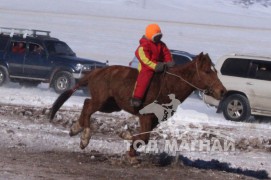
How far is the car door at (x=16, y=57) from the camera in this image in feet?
91.2

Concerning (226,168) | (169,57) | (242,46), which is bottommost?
(226,168)

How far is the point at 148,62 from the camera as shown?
11.3 metres

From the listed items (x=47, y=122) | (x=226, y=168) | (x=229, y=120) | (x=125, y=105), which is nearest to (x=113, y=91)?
(x=125, y=105)

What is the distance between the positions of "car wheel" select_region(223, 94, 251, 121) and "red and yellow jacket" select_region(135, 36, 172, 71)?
10105 mm

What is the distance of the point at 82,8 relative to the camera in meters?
78.1

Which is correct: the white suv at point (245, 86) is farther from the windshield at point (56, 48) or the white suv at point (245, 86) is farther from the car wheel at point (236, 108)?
the windshield at point (56, 48)

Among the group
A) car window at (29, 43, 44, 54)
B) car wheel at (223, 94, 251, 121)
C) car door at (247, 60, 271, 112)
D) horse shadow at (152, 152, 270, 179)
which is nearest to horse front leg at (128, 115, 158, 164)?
horse shadow at (152, 152, 270, 179)

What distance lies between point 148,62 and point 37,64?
16.8 meters

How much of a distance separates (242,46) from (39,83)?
28792mm

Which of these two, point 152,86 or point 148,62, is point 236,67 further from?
point 148,62

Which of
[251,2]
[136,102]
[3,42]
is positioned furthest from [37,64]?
[251,2]

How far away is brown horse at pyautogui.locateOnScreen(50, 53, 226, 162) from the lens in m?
11.4

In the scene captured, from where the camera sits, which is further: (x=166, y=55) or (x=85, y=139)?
(x=85, y=139)

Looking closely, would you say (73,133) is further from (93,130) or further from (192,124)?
(192,124)
